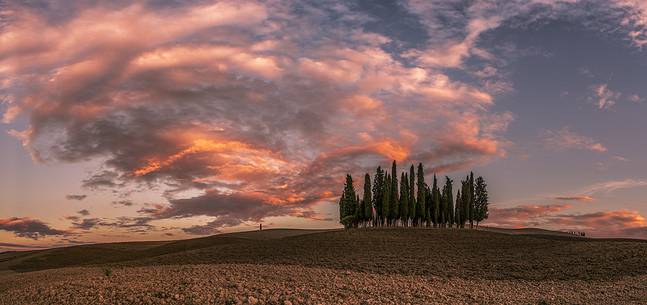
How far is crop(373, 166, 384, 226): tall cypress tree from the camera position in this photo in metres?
79.7

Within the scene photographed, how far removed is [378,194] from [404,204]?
467cm

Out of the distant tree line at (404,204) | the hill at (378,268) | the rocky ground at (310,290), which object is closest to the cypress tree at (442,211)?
the distant tree line at (404,204)

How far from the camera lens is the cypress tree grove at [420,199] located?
262ft

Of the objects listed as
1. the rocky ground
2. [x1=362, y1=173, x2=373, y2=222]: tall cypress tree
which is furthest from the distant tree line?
the rocky ground

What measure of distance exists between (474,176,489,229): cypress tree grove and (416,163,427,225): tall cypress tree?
12963mm

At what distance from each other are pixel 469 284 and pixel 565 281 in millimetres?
6247

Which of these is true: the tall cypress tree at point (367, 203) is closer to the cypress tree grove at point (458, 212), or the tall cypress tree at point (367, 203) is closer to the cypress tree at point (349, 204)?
the cypress tree at point (349, 204)

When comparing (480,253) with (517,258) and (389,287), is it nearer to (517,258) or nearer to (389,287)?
(517,258)

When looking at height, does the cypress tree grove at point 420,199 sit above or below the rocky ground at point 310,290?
above

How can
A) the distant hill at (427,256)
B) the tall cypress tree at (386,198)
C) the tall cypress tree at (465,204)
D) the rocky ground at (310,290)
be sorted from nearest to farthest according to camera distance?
the rocky ground at (310,290), the distant hill at (427,256), the tall cypress tree at (386,198), the tall cypress tree at (465,204)

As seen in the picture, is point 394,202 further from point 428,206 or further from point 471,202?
point 471,202

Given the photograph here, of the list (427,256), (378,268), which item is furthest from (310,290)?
(427,256)

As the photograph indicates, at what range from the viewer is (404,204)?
258 ft

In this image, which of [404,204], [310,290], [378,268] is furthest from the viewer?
[404,204]
